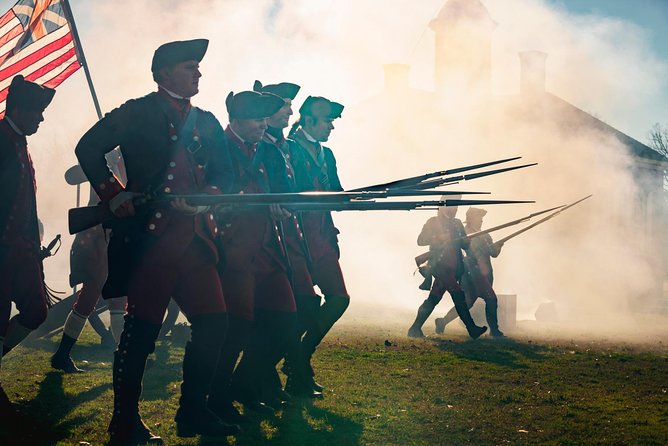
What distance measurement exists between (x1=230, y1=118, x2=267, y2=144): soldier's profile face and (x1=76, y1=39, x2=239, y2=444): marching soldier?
858mm

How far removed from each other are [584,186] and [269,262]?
2728 cm

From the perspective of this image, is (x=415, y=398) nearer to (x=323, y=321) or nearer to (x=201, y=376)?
(x=323, y=321)

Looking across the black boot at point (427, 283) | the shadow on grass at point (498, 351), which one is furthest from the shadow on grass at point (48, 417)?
the black boot at point (427, 283)

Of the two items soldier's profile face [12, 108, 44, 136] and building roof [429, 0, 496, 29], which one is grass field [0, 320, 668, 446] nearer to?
soldier's profile face [12, 108, 44, 136]

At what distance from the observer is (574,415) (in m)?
6.38

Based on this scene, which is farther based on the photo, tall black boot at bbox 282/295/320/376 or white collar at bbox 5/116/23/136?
tall black boot at bbox 282/295/320/376

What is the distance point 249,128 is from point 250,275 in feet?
3.11

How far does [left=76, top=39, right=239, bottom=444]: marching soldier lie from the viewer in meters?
4.87

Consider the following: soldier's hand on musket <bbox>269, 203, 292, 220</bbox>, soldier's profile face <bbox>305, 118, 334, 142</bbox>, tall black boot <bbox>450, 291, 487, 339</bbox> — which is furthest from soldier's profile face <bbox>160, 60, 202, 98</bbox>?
tall black boot <bbox>450, 291, 487, 339</bbox>

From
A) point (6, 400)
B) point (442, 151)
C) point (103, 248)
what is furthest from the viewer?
point (442, 151)

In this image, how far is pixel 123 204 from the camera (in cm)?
473

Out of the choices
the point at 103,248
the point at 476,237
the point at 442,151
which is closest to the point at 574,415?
the point at 103,248

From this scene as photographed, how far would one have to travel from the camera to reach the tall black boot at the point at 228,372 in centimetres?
583

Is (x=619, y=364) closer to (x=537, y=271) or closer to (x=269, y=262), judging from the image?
(x=269, y=262)
